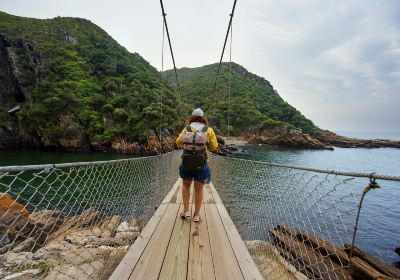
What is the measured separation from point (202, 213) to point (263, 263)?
1.82m

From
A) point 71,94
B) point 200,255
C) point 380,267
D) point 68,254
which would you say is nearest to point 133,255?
point 200,255

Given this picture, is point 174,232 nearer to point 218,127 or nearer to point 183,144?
point 183,144

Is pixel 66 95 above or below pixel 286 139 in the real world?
above

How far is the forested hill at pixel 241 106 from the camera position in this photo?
55312mm

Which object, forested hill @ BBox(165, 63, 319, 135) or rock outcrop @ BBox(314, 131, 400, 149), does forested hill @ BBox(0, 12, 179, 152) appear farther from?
rock outcrop @ BBox(314, 131, 400, 149)

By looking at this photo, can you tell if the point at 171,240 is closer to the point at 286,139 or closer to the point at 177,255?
the point at 177,255

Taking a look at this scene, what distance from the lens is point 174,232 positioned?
2.47m

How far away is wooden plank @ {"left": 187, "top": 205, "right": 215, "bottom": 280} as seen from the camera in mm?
1698

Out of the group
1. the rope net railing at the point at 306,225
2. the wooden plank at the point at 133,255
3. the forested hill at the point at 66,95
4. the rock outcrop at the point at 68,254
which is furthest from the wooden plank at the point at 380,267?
the forested hill at the point at 66,95

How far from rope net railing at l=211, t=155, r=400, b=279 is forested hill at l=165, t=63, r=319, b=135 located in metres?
39.0

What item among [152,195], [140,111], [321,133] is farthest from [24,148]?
[321,133]

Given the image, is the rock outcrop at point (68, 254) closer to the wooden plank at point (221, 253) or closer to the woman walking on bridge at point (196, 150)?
the woman walking on bridge at point (196, 150)

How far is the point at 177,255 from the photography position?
1976 millimetres

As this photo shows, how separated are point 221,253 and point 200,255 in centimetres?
17
